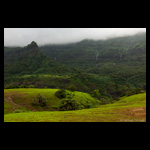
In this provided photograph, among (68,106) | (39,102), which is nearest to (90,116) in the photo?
(68,106)

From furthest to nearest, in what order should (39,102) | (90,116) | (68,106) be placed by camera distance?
1. (39,102)
2. (68,106)
3. (90,116)

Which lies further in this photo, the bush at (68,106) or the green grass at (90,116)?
the bush at (68,106)

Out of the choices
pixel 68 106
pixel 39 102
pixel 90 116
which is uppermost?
pixel 90 116

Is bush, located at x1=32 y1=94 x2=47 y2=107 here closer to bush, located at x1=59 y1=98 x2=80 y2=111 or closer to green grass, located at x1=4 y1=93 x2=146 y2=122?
bush, located at x1=59 y1=98 x2=80 y2=111

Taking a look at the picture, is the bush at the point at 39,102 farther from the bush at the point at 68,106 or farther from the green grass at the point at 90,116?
the green grass at the point at 90,116

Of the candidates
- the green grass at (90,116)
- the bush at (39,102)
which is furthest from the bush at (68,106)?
the green grass at (90,116)

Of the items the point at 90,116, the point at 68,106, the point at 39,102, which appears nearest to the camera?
the point at 90,116

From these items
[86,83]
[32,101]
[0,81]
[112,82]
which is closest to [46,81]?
[86,83]

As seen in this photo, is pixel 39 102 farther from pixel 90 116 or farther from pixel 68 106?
pixel 90 116

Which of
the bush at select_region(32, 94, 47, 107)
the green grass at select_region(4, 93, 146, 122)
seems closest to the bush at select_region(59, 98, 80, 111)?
the bush at select_region(32, 94, 47, 107)

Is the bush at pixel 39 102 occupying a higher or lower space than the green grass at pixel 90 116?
lower
